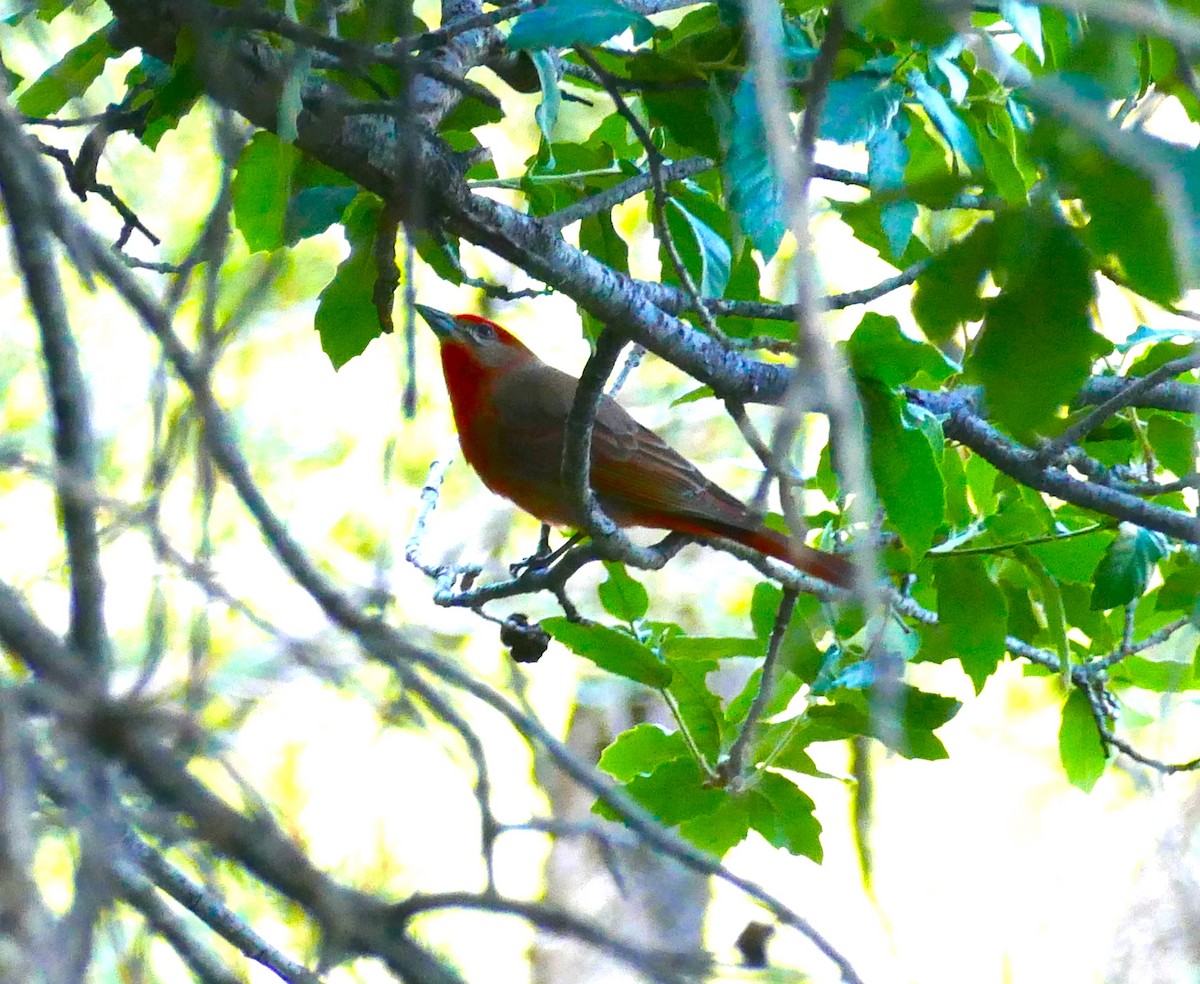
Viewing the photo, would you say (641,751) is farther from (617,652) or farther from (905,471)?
(905,471)

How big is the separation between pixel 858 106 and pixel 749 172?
0.64 feet

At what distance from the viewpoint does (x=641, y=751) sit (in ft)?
10.7

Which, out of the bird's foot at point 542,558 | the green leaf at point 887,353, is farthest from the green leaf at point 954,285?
the bird's foot at point 542,558

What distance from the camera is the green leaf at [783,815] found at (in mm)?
3070

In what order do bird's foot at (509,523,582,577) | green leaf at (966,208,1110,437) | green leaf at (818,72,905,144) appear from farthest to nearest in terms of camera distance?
bird's foot at (509,523,582,577), green leaf at (818,72,905,144), green leaf at (966,208,1110,437)

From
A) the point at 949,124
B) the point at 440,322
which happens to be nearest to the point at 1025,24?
the point at 949,124

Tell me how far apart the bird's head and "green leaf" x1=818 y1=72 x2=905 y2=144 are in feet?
11.6

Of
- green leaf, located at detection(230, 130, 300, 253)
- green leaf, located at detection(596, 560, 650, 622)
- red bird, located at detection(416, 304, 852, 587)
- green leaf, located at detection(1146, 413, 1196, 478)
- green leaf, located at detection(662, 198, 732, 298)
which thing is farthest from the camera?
red bird, located at detection(416, 304, 852, 587)

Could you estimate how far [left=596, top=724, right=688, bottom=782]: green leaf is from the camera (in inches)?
127

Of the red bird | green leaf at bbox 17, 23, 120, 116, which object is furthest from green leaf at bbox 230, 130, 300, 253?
the red bird

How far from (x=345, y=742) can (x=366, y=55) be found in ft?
3.38

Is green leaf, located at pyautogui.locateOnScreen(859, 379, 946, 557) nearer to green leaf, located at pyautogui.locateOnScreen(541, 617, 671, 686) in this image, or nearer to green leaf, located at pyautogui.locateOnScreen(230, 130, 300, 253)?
green leaf, located at pyautogui.locateOnScreen(541, 617, 671, 686)

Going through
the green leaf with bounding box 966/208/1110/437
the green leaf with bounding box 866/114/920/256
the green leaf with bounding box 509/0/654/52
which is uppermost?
the green leaf with bounding box 866/114/920/256

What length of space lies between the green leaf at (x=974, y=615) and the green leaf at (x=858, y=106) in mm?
1146
